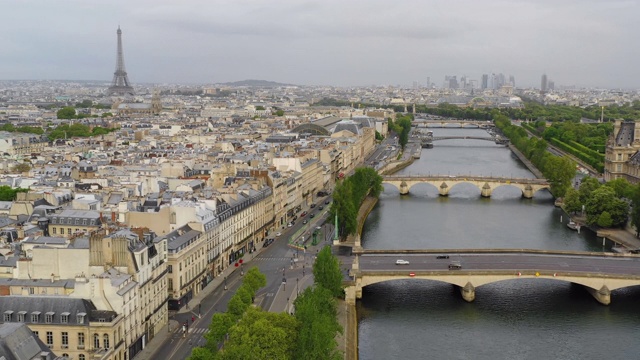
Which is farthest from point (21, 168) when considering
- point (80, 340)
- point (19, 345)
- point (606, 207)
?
point (606, 207)

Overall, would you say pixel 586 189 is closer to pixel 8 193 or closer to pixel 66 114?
pixel 8 193

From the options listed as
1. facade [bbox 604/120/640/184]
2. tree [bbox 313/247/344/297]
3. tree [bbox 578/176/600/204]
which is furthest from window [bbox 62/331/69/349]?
facade [bbox 604/120/640/184]

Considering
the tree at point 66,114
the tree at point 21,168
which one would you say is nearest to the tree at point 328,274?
the tree at point 21,168

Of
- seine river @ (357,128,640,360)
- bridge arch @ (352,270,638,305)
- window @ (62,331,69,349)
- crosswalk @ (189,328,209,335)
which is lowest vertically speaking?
seine river @ (357,128,640,360)

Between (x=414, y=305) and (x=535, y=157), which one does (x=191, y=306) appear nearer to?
(x=414, y=305)

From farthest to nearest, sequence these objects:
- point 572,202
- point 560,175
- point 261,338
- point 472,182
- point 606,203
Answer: point 472,182, point 560,175, point 572,202, point 606,203, point 261,338

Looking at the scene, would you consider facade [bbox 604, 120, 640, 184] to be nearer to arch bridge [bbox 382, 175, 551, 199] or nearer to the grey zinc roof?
arch bridge [bbox 382, 175, 551, 199]
